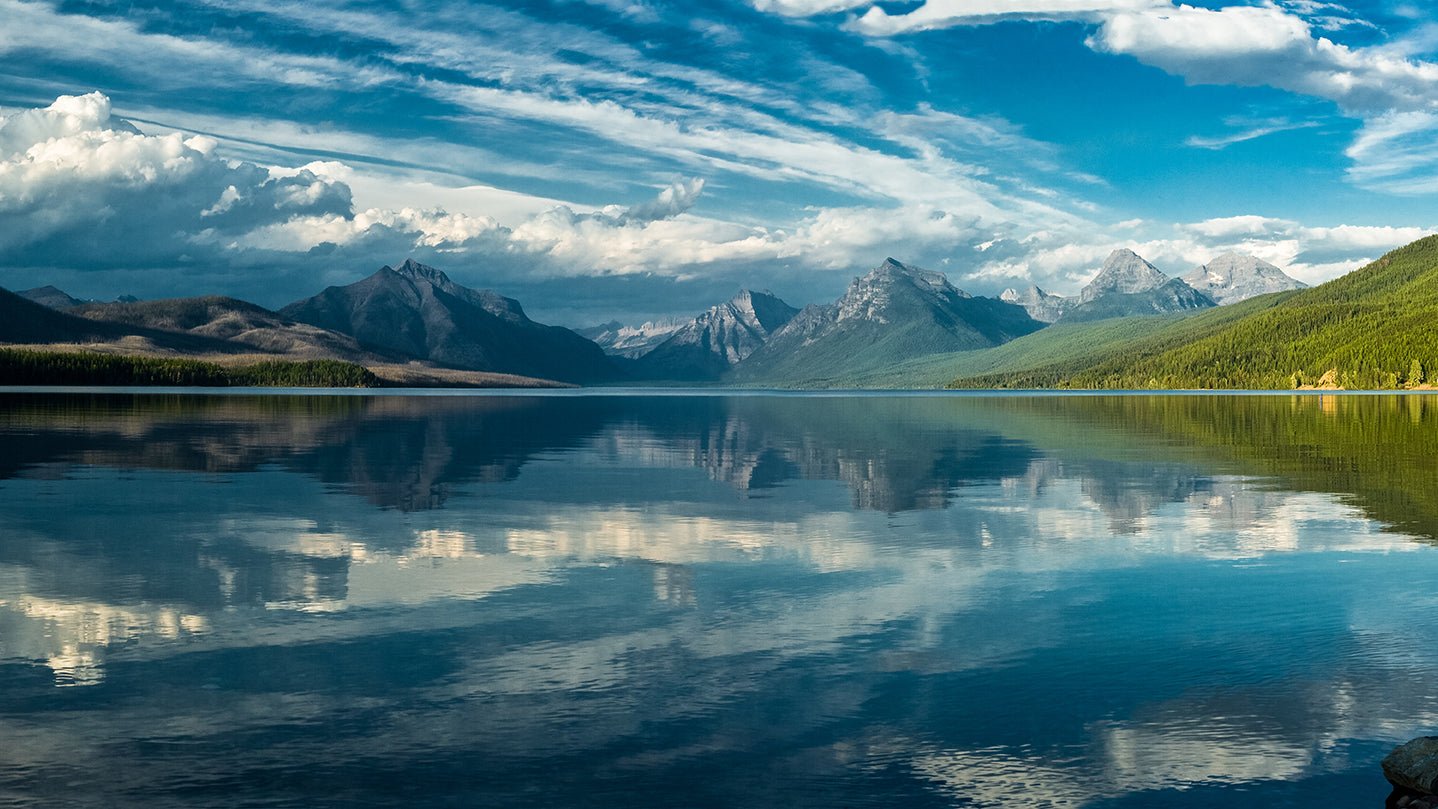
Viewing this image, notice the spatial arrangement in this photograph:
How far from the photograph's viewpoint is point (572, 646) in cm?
2083

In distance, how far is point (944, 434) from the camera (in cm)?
9962

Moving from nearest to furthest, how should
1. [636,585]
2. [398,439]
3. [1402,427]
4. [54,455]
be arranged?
[636,585], [54,455], [398,439], [1402,427]

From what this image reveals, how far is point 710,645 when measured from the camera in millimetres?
21078

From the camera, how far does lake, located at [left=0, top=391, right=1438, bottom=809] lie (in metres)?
14.6

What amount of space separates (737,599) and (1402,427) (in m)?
96.4

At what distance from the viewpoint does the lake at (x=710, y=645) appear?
14617 mm

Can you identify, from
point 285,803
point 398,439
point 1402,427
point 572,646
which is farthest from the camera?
point 1402,427

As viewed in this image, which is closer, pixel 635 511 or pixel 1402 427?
pixel 635 511

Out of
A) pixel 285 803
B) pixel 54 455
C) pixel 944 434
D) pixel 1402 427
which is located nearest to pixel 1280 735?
pixel 285 803

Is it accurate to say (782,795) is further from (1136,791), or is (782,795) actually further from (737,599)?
(737,599)

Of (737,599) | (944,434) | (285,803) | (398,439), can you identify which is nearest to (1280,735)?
(737,599)

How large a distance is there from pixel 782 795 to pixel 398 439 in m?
77.3

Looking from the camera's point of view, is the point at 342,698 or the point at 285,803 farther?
the point at 342,698

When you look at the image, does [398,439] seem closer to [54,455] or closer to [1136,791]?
[54,455]
